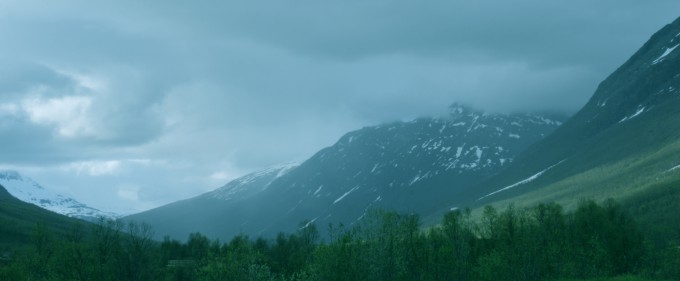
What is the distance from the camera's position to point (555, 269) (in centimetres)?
11350

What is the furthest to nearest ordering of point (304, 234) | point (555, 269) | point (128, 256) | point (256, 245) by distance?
point (256, 245), point (304, 234), point (128, 256), point (555, 269)

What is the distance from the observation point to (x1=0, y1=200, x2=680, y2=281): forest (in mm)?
109812

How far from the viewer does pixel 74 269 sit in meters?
124

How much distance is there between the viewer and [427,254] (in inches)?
4828

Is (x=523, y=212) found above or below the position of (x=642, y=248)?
above

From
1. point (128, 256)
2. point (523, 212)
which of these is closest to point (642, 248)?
point (523, 212)

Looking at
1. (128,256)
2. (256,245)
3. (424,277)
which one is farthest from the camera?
(256,245)

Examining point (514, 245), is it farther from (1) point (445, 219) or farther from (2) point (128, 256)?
(2) point (128, 256)

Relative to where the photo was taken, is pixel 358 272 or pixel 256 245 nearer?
pixel 358 272

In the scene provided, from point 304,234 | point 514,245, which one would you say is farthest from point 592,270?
point 304,234

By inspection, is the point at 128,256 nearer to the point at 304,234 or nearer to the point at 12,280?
the point at 12,280

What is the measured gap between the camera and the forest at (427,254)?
110 meters

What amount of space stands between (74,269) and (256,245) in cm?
7715

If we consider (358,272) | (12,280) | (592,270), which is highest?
(12,280)
